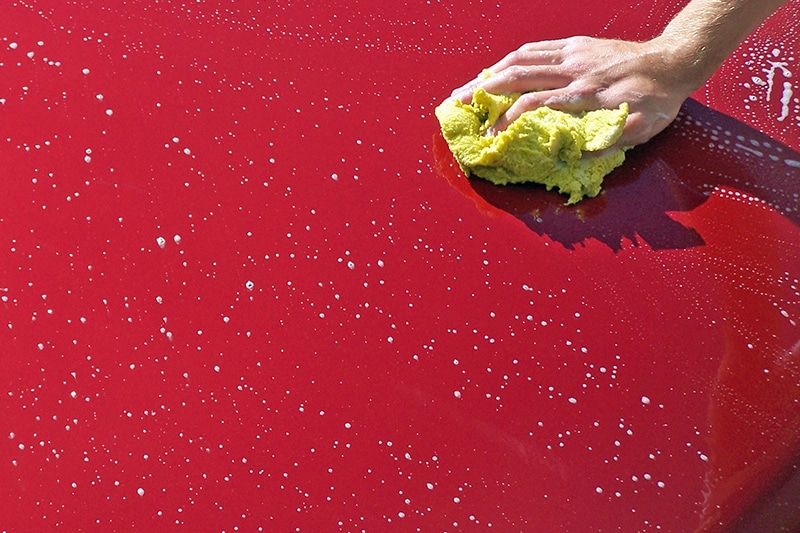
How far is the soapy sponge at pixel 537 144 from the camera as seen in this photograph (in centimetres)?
129

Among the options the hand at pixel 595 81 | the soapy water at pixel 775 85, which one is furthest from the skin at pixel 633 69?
the soapy water at pixel 775 85

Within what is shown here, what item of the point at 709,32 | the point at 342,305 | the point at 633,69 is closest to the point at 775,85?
the point at 709,32

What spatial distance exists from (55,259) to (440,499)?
68 centimetres

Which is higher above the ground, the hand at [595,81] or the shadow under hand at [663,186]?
the hand at [595,81]

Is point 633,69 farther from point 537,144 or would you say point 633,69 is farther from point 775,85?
point 775,85

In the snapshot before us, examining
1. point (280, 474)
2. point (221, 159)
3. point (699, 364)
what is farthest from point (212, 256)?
point (699, 364)

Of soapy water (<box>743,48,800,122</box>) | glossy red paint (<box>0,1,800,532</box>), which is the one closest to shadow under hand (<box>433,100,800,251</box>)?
glossy red paint (<box>0,1,800,532</box>)

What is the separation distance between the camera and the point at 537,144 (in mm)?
1295

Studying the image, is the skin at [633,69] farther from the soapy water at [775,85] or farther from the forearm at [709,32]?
the soapy water at [775,85]

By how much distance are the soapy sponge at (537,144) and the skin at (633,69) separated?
29 millimetres

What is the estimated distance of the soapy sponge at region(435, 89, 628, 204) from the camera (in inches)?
51.0

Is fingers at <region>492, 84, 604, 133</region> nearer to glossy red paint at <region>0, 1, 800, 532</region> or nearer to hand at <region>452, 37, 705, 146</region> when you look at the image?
hand at <region>452, 37, 705, 146</region>

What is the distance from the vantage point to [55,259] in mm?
1140

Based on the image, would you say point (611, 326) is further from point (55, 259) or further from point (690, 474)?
point (55, 259)
